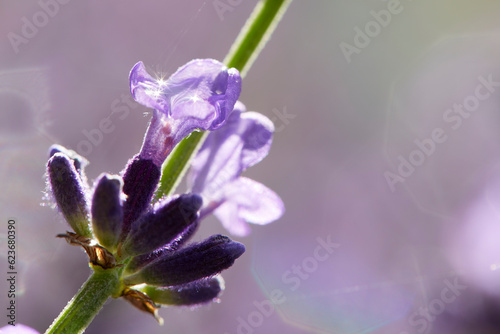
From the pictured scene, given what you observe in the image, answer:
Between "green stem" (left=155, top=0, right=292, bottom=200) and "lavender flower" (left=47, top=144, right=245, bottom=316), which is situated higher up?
"green stem" (left=155, top=0, right=292, bottom=200)

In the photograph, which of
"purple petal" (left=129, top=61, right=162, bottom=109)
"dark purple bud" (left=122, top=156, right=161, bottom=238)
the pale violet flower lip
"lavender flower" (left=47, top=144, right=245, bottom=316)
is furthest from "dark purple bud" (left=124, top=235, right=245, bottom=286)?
"purple petal" (left=129, top=61, right=162, bottom=109)

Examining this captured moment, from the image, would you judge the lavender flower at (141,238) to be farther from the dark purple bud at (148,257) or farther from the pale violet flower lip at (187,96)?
the pale violet flower lip at (187,96)

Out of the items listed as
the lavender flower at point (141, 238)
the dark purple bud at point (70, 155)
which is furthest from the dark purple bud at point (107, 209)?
the dark purple bud at point (70, 155)

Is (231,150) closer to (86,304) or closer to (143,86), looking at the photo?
(143,86)

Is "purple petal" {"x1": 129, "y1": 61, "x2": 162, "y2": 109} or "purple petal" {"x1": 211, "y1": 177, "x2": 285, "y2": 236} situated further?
"purple petal" {"x1": 211, "y1": 177, "x2": 285, "y2": 236}

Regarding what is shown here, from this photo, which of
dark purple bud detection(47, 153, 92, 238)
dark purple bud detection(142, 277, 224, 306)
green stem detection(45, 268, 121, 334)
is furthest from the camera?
dark purple bud detection(142, 277, 224, 306)

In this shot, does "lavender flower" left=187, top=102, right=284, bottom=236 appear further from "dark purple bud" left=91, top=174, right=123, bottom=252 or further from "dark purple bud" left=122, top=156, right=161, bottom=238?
"dark purple bud" left=91, top=174, right=123, bottom=252

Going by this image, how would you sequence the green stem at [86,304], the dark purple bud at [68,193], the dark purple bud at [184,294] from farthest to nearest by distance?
the dark purple bud at [184,294]
the dark purple bud at [68,193]
the green stem at [86,304]
